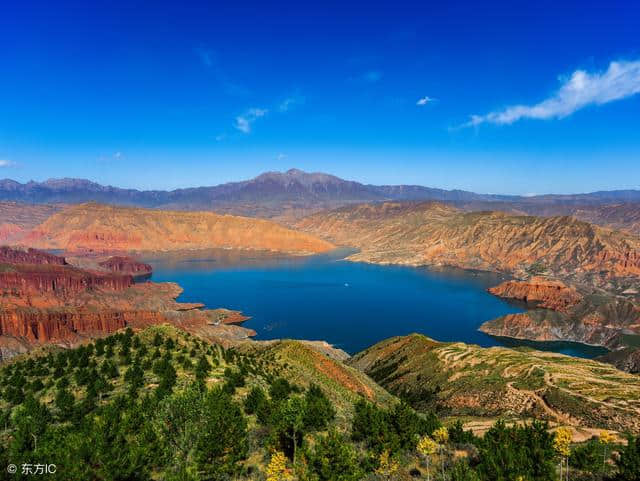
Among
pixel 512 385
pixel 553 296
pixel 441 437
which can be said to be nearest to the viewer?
pixel 441 437

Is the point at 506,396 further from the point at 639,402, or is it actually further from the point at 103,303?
the point at 103,303

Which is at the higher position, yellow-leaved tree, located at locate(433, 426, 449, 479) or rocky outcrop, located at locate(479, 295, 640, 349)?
yellow-leaved tree, located at locate(433, 426, 449, 479)

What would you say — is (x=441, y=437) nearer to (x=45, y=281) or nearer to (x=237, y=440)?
(x=237, y=440)

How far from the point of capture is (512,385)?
6656 centimetres

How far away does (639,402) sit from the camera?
174ft

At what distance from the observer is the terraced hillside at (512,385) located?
54250 millimetres

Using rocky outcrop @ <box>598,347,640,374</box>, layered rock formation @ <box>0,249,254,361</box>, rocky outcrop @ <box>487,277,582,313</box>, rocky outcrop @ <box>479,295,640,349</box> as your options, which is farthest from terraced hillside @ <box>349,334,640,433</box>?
rocky outcrop @ <box>487,277,582,313</box>

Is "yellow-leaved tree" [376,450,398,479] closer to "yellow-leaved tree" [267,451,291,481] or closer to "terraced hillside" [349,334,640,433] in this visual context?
"yellow-leaved tree" [267,451,291,481]

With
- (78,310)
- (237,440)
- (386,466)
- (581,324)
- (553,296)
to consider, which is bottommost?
(581,324)

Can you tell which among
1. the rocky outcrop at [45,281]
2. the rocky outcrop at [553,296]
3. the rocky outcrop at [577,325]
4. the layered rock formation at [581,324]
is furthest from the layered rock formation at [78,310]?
the rocky outcrop at [553,296]

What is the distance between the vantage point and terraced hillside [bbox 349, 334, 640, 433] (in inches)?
2136

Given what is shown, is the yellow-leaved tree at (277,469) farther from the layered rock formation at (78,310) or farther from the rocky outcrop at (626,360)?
the rocky outcrop at (626,360)

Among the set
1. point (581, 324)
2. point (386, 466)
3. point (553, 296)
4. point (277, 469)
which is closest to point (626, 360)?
point (581, 324)

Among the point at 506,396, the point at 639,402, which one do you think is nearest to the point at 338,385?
the point at 506,396
